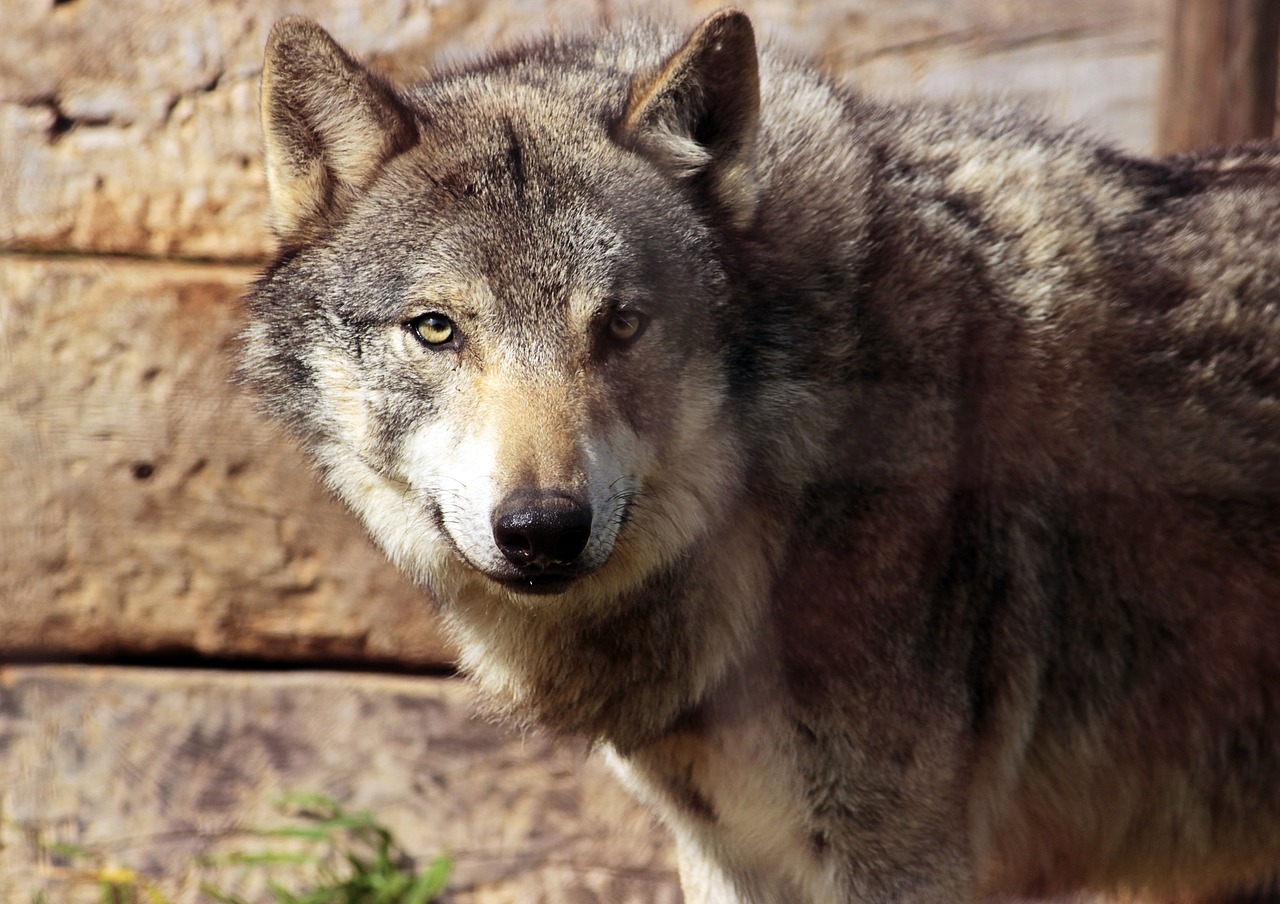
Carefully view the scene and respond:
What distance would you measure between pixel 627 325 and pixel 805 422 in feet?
1.73

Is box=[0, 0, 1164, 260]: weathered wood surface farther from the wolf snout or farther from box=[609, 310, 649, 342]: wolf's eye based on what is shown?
the wolf snout

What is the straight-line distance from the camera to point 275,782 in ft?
16.6

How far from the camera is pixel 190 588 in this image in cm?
511

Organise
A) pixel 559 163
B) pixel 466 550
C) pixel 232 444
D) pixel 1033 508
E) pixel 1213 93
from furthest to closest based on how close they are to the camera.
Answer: pixel 232 444 < pixel 1213 93 < pixel 1033 508 < pixel 559 163 < pixel 466 550

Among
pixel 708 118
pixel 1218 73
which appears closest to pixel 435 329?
pixel 708 118

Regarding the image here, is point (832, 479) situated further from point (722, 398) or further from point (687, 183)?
point (687, 183)

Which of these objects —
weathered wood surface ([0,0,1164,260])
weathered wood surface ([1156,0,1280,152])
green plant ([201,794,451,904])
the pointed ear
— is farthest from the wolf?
green plant ([201,794,451,904])

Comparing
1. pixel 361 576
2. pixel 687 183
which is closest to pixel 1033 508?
pixel 687 183

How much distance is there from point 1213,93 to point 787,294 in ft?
8.05

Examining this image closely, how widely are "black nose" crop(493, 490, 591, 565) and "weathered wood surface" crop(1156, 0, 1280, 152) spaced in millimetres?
3114

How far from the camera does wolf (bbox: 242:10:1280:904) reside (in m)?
3.06

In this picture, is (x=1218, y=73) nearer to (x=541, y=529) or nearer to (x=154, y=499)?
(x=541, y=529)

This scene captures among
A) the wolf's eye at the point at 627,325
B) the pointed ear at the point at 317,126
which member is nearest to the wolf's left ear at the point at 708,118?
the wolf's eye at the point at 627,325

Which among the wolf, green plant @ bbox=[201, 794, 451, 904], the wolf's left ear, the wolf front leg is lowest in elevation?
green plant @ bbox=[201, 794, 451, 904]
